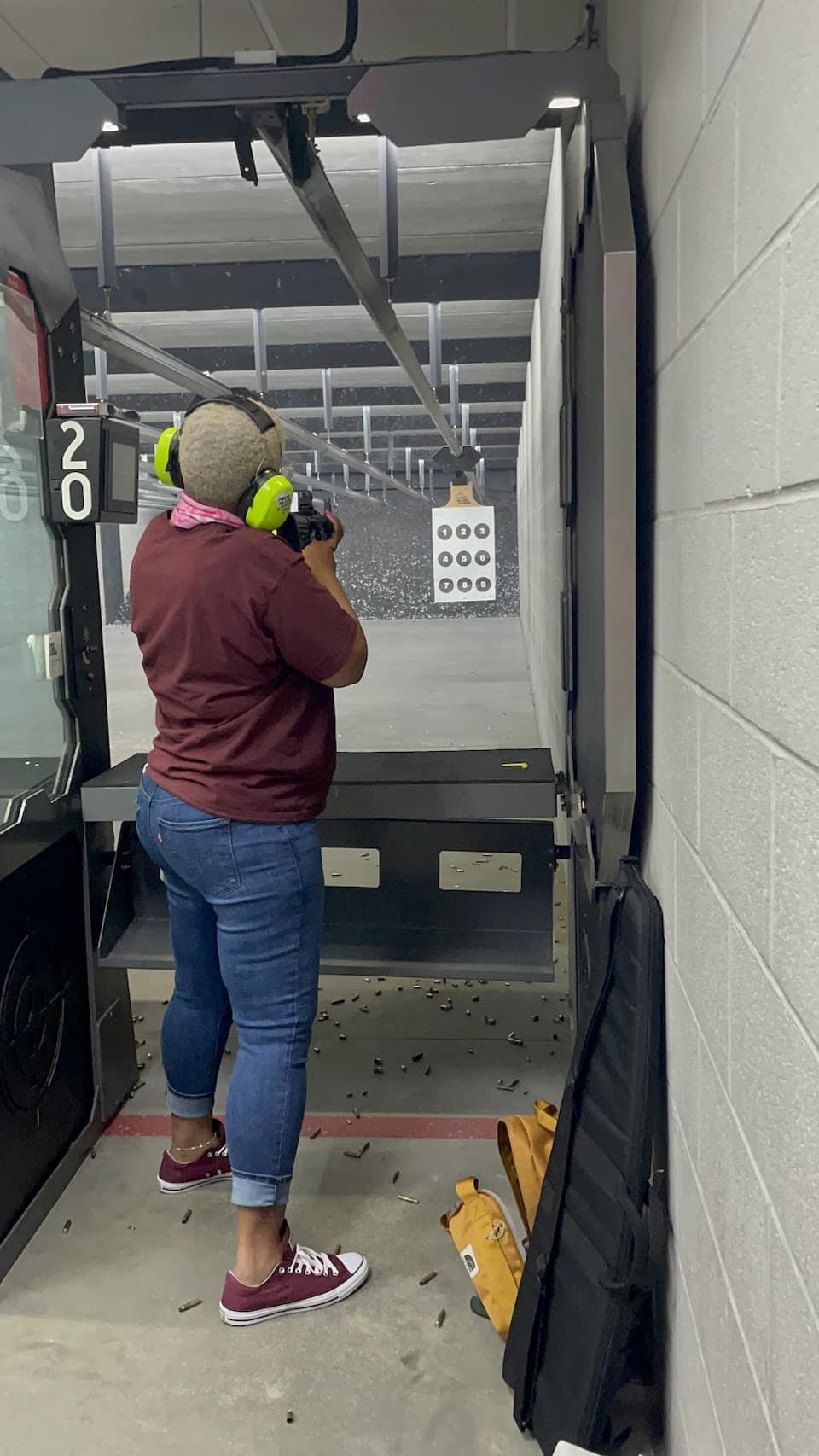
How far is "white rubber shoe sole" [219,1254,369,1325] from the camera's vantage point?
172 cm

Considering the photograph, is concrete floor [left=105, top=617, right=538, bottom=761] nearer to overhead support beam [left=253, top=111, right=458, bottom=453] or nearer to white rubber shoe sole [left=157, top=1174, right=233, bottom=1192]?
overhead support beam [left=253, top=111, right=458, bottom=453]

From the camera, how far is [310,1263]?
1792 millimetres

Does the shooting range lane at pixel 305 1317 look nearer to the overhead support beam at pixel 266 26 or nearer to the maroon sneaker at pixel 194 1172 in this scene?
the maroon sneaker at pixel 194 1172

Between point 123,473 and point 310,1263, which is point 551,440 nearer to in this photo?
point 123,473

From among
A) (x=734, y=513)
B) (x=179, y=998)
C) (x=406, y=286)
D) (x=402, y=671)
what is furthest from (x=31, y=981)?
(x=402, y=671)

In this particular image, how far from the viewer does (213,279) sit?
4434 millimetres

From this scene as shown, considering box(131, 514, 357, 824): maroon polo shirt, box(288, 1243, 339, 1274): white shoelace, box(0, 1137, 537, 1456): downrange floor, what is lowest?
box(0, 1137, 537, 1456): downrange floor

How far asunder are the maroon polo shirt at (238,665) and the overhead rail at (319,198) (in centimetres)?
74

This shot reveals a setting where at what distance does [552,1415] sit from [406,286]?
3966 mm

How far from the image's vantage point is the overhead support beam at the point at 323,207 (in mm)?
1906

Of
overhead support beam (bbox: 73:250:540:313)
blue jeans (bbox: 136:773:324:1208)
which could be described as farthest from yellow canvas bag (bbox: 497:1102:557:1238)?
overhead support beam (bbox: 73:250:540:313)

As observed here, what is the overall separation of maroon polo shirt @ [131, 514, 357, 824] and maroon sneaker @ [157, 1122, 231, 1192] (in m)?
0.83

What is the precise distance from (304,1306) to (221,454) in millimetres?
1332

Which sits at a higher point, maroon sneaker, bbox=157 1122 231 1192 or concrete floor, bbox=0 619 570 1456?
maroon sneaker, bbox=157 1122 231 1192
